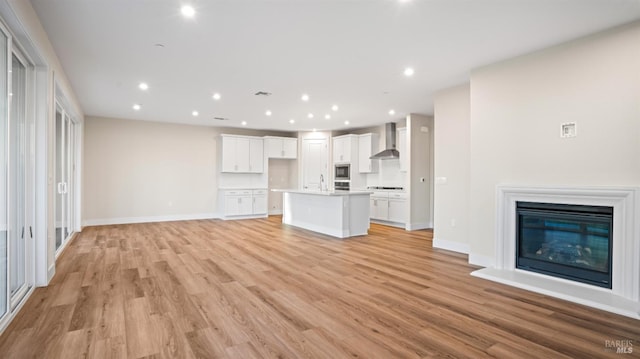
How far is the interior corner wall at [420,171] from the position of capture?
7305 millimetres

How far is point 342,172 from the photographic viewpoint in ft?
31.9

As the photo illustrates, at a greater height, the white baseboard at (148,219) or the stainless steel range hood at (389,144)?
the stainless steel range hood at (389,144)

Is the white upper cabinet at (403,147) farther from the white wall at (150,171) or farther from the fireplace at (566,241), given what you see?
the white wall at (150,171)

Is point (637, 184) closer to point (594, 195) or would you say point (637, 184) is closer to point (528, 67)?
point (594, 195)

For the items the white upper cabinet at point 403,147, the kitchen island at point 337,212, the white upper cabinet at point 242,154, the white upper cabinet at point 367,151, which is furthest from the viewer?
the white upper cabinet at point 242,154

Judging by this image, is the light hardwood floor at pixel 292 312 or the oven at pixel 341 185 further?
the oven at pixel 341 185

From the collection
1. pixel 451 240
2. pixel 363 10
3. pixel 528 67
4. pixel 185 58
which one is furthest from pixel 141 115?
pixel 528 67

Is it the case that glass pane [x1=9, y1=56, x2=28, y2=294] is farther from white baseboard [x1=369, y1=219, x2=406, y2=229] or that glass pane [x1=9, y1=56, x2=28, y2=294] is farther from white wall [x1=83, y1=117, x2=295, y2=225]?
white baseboard [x1=369, y1=219, x2=406, y2=229]

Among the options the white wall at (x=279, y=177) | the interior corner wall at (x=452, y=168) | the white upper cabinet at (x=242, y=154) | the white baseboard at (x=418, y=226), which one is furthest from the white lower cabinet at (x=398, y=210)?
the white upper cabinet at (x=242, y=154)

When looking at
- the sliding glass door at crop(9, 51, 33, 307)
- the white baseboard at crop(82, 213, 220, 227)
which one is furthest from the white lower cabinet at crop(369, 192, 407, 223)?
the sliding glass door at crop(9, 51, 33, 307)

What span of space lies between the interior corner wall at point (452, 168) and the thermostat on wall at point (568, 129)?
5.15 ft

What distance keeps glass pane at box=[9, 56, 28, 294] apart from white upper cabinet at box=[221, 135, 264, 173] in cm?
604

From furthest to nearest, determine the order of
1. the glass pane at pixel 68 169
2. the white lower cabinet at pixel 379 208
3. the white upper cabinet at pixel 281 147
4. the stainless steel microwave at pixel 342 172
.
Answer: the white upper cabinet at pixel 281 147
the stainless steel microwave at pixel 342 172
the white lower cabinet at pixel 379 208
the glass pane at pixel 68 169

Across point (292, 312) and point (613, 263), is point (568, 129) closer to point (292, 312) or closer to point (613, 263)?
point (613, 263)
